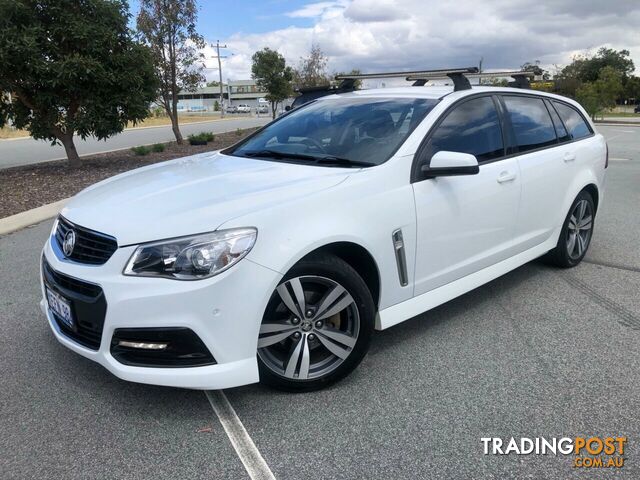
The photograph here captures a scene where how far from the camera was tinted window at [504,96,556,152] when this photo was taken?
14.0 ft

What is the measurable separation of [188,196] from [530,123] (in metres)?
3.03

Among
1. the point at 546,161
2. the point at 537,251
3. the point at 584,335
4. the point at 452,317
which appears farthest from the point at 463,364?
the point at 546,161

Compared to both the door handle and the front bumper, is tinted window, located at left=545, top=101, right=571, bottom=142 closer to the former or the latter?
the door handle

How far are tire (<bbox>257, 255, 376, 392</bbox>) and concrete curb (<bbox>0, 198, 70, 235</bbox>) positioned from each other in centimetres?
556

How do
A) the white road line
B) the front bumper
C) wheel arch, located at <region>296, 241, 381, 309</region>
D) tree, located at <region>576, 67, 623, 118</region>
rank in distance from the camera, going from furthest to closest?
tree, located at <region>576, 67, 623, 118</region>
wheel arch, located at <region>296, 241, 381, 309</region>
the front bumper
the white road line

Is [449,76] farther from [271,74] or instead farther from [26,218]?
[271,74]

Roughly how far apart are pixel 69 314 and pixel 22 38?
9.48 m

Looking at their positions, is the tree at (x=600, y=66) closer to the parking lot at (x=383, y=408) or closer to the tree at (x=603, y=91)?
the tree at (x=603, y=91)

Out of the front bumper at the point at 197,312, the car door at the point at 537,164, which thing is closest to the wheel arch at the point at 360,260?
the front bumper at the point at 197,312

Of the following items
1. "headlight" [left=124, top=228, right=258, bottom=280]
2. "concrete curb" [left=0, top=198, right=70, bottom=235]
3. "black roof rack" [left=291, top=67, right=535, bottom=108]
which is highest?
"black roof rack" [left=291, top=67, right=535, bottom=108]

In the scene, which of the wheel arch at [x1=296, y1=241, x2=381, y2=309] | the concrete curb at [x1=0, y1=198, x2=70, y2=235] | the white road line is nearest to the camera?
the white road line

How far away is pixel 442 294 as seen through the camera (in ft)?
11.8

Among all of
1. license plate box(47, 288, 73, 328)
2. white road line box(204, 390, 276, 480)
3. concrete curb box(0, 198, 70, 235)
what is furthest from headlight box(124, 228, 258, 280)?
concrete curb box(0, 198, 70, 235)

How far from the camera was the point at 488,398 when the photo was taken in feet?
9.61
